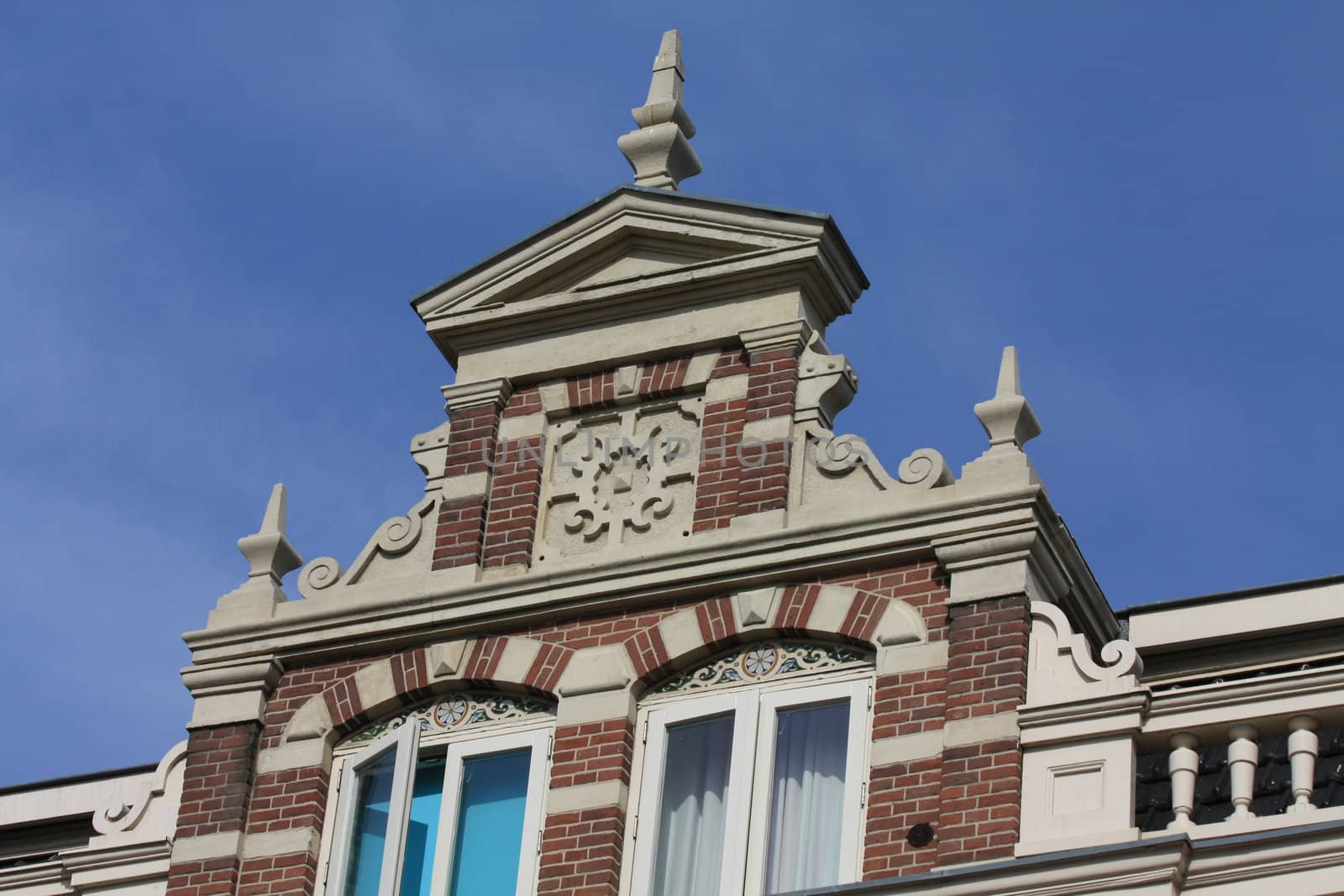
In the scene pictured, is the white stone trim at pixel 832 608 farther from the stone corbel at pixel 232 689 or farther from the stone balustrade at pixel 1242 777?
→ the stone corbel at pixel 232 689

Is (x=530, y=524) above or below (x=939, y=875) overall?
above

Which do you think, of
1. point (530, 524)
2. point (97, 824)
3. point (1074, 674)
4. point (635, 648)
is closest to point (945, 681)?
point (1074, 674)

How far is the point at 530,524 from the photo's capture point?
810 inches

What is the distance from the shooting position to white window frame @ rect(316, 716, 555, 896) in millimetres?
18922

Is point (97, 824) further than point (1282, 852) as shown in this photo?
Yes

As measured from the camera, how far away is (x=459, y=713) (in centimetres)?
1991

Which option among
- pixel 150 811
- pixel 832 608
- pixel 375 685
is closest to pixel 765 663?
pixel 832 608

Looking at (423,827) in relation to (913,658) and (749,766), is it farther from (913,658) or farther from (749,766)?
(913,658)

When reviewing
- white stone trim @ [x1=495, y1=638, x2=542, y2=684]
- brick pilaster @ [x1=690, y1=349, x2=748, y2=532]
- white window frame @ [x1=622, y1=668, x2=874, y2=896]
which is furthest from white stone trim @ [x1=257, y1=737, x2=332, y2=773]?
brick pilaster @ [x1=690, y1=349, x2=748, y2=532]

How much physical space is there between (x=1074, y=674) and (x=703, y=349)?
12.4ft

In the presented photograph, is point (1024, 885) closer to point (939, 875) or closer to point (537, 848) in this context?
point (939, 875)

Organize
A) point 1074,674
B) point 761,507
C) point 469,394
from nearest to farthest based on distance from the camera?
1. point 1074,674
2. point 761,507
3. point 469,394

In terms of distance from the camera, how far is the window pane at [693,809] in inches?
735

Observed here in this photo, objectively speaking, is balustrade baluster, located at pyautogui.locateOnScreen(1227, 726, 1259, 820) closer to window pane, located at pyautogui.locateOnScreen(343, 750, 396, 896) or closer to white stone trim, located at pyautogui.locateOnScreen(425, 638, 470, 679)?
white stone trim, located at pyautogui.locateOnScreen(425, 638, 470, 679)
